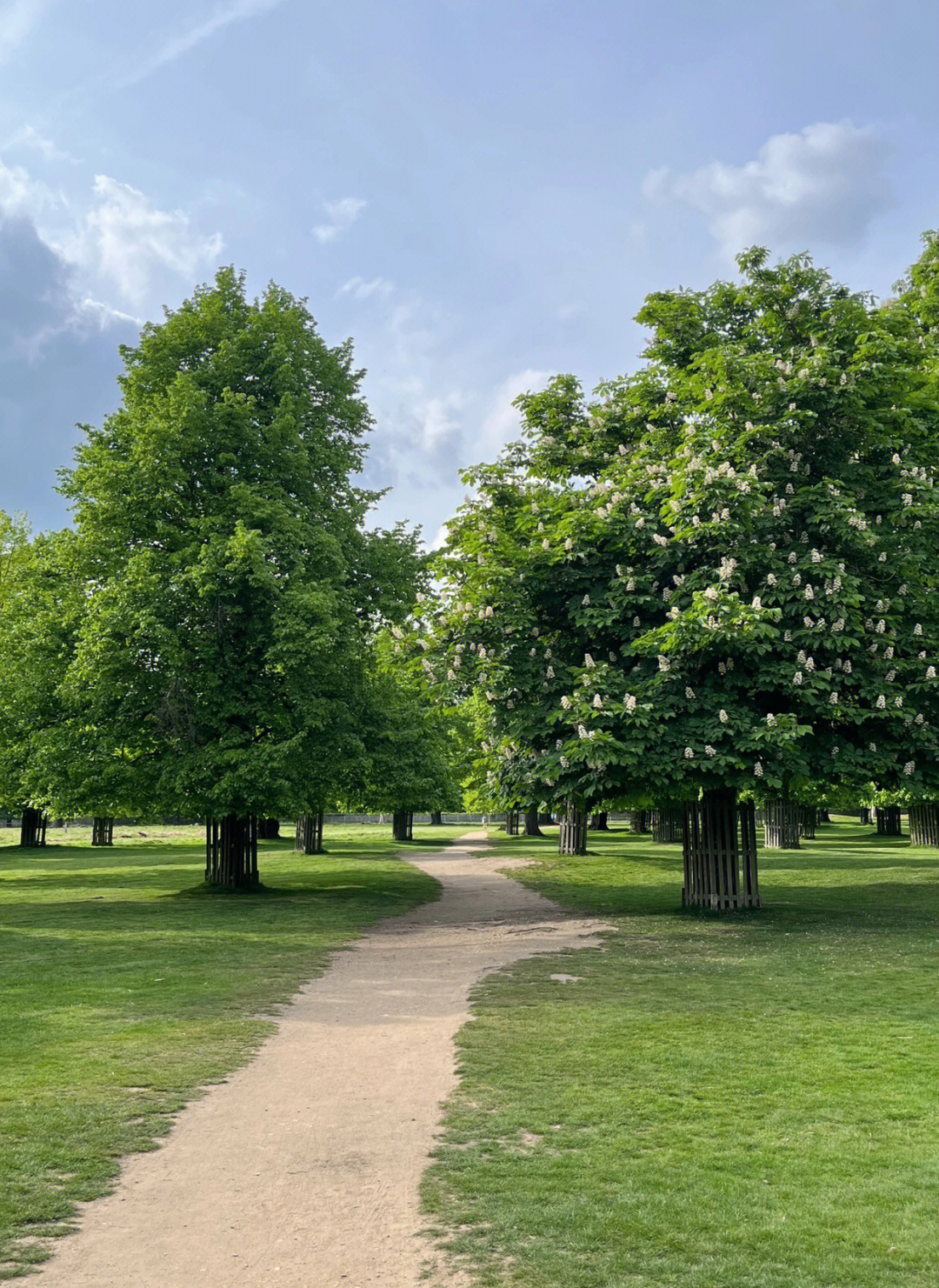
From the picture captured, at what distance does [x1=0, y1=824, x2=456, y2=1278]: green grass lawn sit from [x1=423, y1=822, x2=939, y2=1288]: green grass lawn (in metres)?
2.13

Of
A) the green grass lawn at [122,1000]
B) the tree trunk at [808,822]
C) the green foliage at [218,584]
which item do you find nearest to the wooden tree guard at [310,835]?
the green grass lawn at [122,1000]

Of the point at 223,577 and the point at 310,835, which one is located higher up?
the point at 223,577

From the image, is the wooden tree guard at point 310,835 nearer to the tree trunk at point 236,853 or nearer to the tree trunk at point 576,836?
the tree trunk at point 576,836

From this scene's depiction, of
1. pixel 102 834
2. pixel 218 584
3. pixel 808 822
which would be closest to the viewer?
pixel 218 584

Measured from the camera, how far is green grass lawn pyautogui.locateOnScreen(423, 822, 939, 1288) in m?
5.16

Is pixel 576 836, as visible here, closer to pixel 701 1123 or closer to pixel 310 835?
pixel 310 835

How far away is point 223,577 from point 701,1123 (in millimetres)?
16770

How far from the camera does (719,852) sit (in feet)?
63.5

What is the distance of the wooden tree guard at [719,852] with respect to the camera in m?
19.1

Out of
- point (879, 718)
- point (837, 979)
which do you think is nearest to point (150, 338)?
point (879, 718)

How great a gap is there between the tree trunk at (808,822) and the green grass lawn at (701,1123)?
1498 inches

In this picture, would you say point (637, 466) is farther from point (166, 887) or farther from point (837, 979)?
point (166, 887)

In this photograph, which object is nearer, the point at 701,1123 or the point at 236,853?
the point at 701,1123

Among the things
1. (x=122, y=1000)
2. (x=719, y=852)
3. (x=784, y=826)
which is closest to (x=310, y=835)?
(x=784, y=826)
